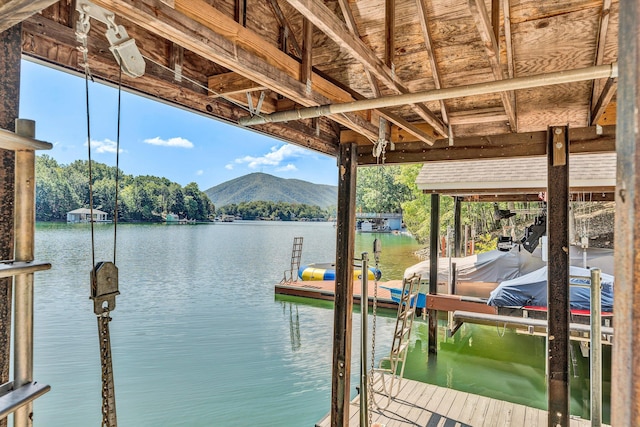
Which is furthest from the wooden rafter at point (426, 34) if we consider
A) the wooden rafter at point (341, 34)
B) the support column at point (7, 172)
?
the support column at point (7, 172)

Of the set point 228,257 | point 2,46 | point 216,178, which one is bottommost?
point 228,257

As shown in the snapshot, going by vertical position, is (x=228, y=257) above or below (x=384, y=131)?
below

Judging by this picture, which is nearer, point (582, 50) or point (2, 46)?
point (2, 46)

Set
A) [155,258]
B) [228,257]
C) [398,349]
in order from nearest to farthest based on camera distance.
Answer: [398,349], [155,258], [228,257]

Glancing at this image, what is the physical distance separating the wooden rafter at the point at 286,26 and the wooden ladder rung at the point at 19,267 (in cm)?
186

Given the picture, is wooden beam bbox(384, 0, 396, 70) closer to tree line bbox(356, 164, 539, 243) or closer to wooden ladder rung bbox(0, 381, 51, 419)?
wooden ladder rung bbox(0, 381, 51, 419)

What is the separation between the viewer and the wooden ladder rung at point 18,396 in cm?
107

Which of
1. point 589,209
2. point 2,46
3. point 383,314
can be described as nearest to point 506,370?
point 383,314

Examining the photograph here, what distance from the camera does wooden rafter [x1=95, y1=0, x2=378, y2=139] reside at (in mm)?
1198

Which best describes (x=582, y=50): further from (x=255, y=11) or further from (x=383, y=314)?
(x=383, y=314)

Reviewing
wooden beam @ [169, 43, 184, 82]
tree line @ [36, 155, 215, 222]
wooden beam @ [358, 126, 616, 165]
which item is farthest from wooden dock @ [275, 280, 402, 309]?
wooden beam @ [169, 43, 184, 82]

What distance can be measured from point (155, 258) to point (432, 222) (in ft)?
56.7

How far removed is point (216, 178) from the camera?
59438 millimetres

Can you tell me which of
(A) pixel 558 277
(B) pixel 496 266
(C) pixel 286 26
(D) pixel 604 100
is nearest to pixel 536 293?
(A) pixel 558 277
